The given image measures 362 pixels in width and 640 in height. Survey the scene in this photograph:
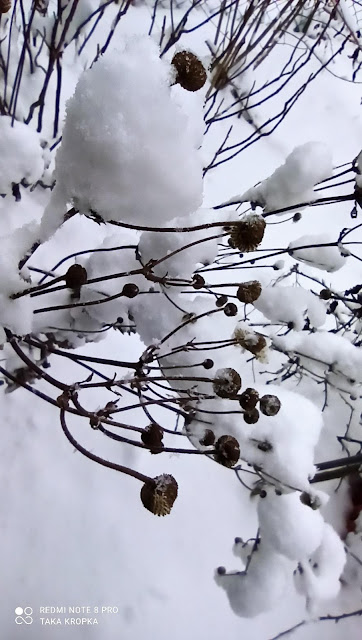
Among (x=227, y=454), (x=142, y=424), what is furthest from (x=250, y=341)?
(x=142, y=424)

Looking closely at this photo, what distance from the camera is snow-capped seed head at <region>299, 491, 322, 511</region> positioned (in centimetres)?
77

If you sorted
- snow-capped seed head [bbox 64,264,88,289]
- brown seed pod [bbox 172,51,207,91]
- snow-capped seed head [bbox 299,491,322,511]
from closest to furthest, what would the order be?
brown seed pod [bbox 172,51,207,91] < snow-capped seed head [bbox 64,264,88,289] < snow-capped seed head [bbox 299,491,322,511]

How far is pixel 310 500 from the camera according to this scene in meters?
0.77

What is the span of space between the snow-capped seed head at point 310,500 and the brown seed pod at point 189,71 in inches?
24.4

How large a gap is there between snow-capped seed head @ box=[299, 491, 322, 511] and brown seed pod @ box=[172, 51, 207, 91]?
620 millimetres

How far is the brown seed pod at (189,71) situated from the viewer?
0.37 m

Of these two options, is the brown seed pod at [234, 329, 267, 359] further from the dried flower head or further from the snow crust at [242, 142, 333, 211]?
the snow crust at [242, 142, 333, 211]

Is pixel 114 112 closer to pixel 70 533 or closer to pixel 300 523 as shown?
pixel 300 523

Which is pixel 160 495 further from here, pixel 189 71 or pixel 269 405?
pixel 189 71

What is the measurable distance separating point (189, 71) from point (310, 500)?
65 cm

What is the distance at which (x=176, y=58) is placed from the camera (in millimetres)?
375

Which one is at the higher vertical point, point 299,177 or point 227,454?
point 299,177

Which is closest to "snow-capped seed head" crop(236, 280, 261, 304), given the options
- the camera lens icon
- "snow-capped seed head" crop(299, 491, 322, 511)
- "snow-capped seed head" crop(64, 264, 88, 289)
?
A: "snow-capped seed head" crop(64, 264, 88, 289)

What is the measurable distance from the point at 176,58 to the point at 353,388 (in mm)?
770
